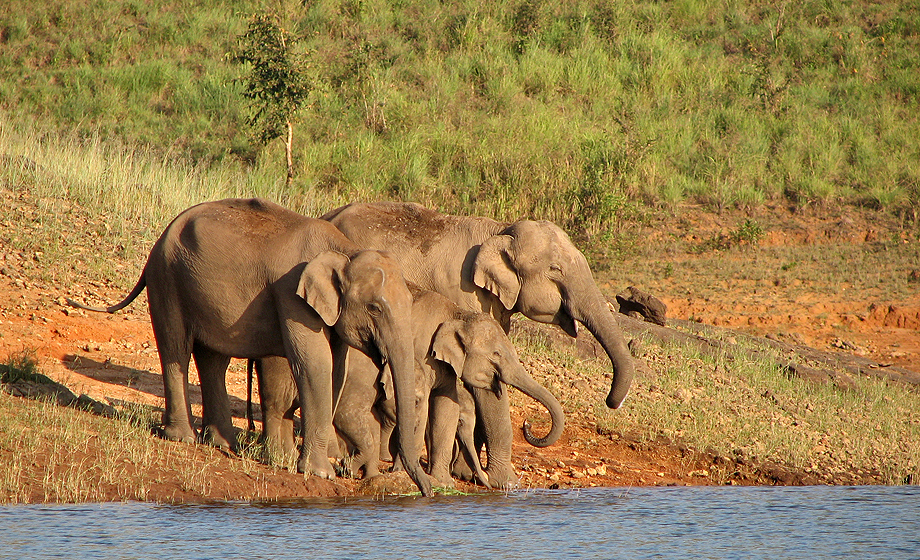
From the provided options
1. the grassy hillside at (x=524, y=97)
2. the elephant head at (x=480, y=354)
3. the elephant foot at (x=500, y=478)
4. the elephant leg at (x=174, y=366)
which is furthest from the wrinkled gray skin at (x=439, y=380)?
the grassy hillside at (x=524, y=97)

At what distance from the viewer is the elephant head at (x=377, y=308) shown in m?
8.63

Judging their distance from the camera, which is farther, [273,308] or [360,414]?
[360,414]

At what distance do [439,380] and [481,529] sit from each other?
5.42 ft

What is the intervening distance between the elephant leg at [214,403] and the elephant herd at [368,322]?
0.01 metres

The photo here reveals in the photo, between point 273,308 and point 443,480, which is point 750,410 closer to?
point 443,480

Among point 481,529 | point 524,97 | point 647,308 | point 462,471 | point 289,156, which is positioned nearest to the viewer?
point 481,529

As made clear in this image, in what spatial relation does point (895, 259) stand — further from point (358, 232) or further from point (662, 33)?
point (358, 232)

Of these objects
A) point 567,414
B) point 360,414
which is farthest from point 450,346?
point 567,414

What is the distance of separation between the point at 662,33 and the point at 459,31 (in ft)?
16.4

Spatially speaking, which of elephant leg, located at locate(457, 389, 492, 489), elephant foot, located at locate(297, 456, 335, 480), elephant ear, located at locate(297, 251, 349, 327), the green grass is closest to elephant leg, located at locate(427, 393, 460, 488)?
elephant leg, located at locate(457, 389, 492, 489)

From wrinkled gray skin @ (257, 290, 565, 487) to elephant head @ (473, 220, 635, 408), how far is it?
0.46 metres

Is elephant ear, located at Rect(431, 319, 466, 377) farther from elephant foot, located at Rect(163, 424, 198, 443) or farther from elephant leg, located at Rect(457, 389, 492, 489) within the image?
elephant foot, located at Rect(163, 424, 198, 443)

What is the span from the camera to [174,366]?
9586 mm

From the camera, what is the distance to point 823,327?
18.7 metres
